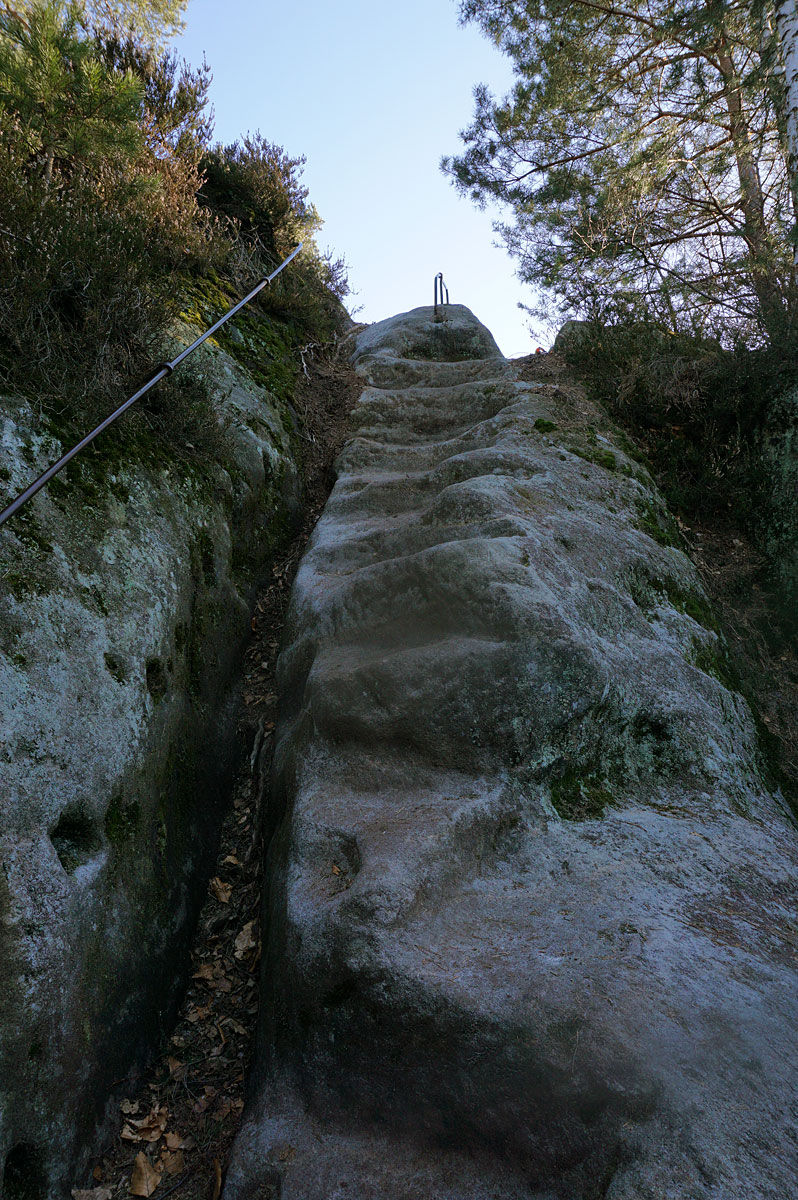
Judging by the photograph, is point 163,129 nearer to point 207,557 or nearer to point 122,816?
point 207,557

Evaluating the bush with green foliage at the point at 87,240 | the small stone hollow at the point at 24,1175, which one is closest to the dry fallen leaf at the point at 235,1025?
the small stone hollow at the point at 24,1175

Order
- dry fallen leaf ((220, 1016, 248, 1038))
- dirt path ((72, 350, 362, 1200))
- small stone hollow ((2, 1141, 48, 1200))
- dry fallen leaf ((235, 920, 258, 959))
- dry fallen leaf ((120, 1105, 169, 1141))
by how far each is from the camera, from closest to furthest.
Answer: small stone hollow ((2, 1141, 48, 1200)) → dirt path ((72, 350, 362, 1200)) → dry fallen leaf ((120, 1105, 169, 1141)) → dry fallen leaf ((220, 1016, 248, 1038)) → dry fallen leaf ((235, 920, 258, 959))

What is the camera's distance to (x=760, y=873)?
2973mm

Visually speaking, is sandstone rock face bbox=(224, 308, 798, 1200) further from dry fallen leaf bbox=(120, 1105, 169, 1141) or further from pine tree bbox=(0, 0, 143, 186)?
pine tree bbox=(0, 0, 143, 186)

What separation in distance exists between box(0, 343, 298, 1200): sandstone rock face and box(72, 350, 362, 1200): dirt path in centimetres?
12

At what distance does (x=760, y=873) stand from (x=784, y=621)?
273cm

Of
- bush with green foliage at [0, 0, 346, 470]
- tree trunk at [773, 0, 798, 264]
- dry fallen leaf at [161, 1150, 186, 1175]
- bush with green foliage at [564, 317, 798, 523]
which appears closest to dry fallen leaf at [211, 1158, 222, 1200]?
dry fallen leaf at [161, 1150, 186, 1175]

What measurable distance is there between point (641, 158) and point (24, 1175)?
9607 millimetres

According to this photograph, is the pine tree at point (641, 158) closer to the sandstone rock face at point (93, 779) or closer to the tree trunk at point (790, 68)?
the tree trunk at point (790, 68)

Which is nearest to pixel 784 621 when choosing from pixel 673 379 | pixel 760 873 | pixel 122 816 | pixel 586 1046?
pixel 673 379

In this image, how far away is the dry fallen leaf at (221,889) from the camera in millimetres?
3639

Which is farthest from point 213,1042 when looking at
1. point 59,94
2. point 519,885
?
point 59,94

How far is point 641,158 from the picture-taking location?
307 inches

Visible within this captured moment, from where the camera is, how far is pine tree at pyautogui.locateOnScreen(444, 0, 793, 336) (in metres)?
6.59
